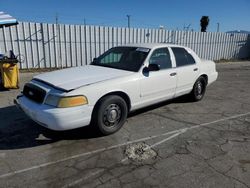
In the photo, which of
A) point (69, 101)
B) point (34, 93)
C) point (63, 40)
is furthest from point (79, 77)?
point (63, 40)

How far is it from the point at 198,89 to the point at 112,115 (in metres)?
3.14

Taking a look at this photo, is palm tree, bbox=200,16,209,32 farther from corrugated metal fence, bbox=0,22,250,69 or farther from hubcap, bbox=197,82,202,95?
hubcap, bbox=197,82,202,95

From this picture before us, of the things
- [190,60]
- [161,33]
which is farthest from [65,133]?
[161,33]

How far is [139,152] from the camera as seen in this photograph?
3590mm

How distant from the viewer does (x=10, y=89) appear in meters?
7.33

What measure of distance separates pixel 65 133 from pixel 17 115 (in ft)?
5.12

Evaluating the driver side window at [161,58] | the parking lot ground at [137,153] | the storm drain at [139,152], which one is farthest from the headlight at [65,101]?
the driver side window at [161,58]

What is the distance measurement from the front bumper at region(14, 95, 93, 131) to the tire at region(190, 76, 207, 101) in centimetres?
339

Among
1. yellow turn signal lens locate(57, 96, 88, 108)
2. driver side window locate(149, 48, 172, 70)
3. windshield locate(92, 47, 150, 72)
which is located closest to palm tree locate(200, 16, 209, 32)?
driver side window locate(149, 48, 172, 70)

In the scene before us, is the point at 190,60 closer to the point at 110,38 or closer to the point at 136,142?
the point at 136,142

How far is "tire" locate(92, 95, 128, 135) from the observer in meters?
3.86

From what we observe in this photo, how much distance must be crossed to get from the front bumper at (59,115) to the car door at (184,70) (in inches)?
100

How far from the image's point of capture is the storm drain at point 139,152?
3.44 metres

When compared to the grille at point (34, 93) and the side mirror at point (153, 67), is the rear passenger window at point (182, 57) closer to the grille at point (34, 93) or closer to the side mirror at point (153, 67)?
the side mirror at point (153, 67)
